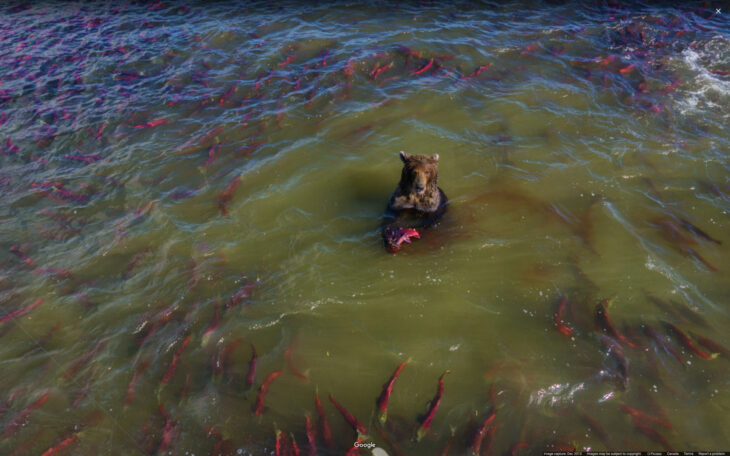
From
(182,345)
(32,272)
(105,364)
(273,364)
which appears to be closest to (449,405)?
(273,364)

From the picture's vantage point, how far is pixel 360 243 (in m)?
6.69

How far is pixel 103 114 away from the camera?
1022 cm

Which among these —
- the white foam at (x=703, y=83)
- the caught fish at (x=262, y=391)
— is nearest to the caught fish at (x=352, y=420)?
the caught fish at (x=262, y=391)

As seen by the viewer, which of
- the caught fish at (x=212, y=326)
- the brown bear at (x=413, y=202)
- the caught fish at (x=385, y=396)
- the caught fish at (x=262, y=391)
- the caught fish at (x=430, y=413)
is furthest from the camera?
the brown bear at (x=413, y=202)

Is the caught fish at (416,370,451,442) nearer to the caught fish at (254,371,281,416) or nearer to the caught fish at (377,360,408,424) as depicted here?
the caught fish at (377,360,408,424)

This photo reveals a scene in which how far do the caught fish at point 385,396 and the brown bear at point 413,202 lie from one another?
204 centimetres

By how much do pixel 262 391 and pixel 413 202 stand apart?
389 centimetres

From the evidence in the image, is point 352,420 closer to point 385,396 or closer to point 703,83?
point 385,396

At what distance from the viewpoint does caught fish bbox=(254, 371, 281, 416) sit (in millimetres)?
4645

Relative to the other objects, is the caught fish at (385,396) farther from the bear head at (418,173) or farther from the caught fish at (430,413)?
the bear head at (418,173)

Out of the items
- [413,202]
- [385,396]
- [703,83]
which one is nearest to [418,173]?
[413,202]

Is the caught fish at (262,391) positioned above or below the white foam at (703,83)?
below

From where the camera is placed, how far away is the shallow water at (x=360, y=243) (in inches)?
182

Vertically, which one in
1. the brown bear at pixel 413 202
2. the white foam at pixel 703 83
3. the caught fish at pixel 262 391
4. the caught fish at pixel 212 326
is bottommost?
the caught fish at pixel 262 391
